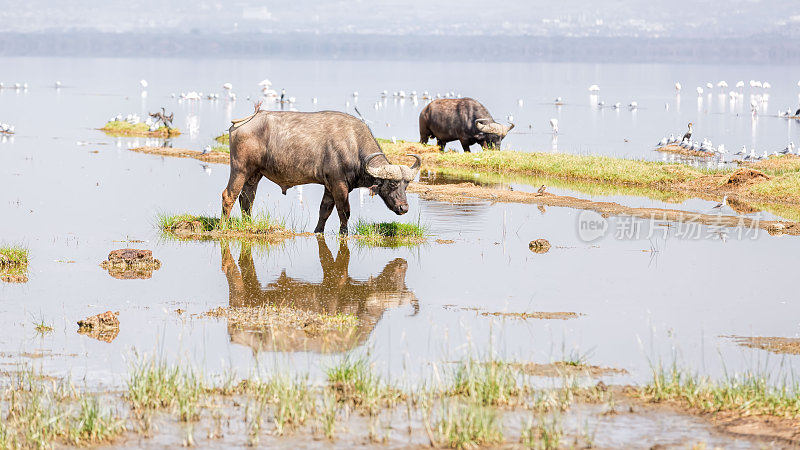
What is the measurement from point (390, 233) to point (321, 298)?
478 cm

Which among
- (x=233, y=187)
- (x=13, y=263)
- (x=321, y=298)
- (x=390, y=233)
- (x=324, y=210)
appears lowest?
(x=321, y=298)

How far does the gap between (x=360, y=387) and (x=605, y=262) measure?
8163 mm

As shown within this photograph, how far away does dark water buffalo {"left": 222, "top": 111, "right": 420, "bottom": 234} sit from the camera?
17750 mm

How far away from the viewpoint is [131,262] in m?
15.3

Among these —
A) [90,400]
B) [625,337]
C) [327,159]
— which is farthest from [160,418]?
[327,159]

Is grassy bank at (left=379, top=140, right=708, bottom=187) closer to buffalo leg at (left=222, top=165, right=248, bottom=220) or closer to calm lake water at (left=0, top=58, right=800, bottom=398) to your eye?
calm lake water at (left=0, top=58, right=800, bottom=398)

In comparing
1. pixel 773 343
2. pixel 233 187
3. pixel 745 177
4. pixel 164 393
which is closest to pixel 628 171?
pixel 745 177

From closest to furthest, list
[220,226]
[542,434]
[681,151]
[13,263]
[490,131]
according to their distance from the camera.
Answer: [542,434], [13,263], [220,226], [490,131], [681,151]

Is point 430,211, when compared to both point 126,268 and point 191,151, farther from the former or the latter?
point 191,151

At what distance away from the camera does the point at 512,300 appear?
1386 centimetres

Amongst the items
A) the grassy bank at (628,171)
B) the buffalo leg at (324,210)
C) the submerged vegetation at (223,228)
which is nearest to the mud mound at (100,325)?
the submerged vegetation at (223,228)

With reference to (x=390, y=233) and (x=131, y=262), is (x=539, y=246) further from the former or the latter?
(x=131, y=262)

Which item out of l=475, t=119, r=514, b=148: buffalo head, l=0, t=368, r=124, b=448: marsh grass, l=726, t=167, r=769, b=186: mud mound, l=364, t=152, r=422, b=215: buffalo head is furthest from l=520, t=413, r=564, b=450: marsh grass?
l=475, t=119, r=514, b=148: buffalo head

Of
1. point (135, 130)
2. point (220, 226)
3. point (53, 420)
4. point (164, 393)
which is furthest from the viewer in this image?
point (135, 130)
